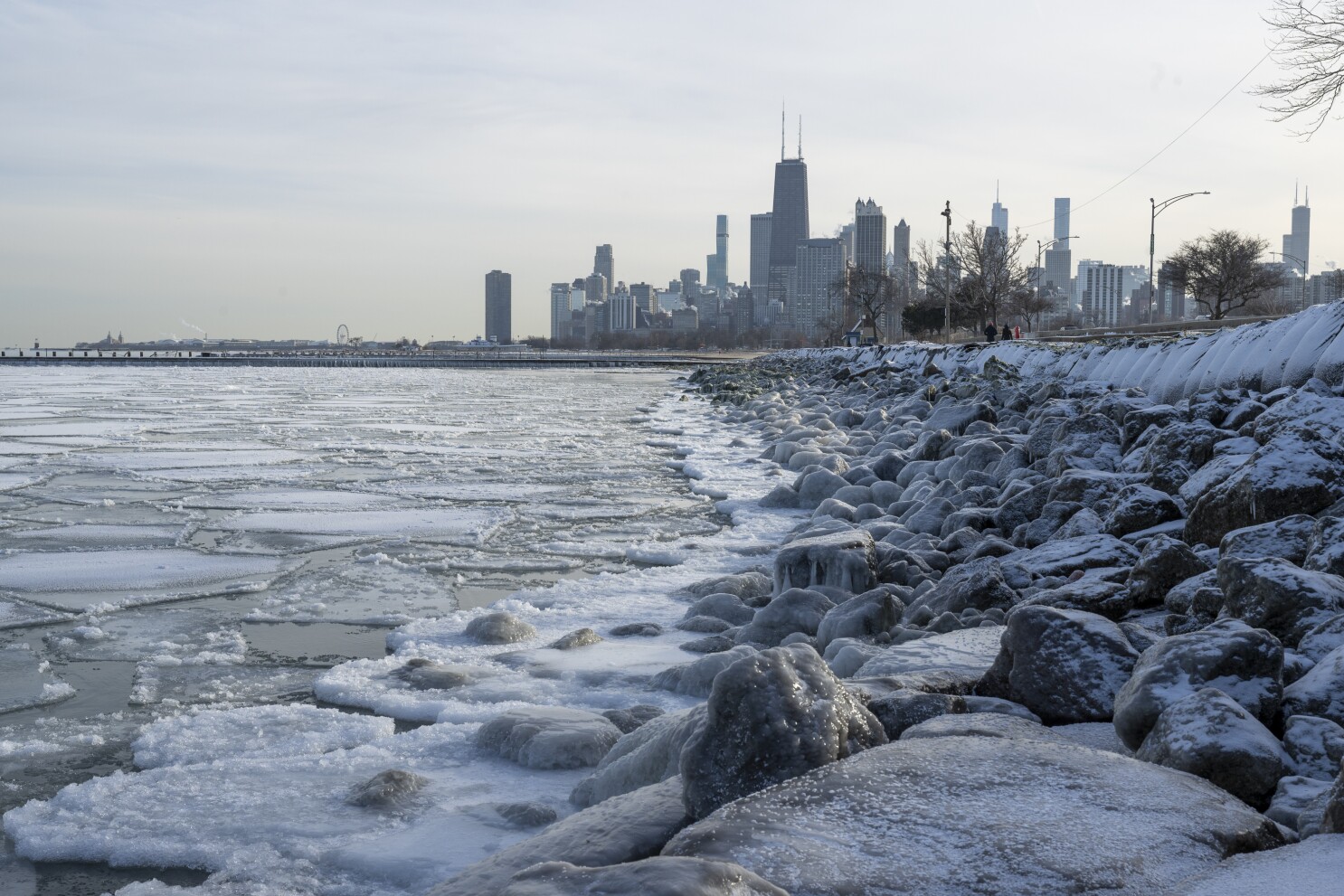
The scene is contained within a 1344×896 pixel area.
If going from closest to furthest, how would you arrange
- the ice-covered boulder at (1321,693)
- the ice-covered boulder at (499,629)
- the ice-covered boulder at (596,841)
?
1. the ice-covered boulder at (596,841)
2. the ice-covered boulder at (1321,693)
3. the ice-covered boulder at (499,629)

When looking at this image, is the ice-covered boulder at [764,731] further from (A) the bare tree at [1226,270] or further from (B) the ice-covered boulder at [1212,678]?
(A) the bare tree at [1226,270]

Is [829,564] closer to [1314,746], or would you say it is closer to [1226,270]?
[1314,746]

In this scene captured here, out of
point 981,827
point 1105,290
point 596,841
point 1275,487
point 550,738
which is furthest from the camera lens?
point 1105,290

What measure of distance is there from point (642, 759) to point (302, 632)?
114 inches

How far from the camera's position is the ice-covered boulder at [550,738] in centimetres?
389

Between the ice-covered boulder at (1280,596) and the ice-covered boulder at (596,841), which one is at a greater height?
the ice-covered boulder at (1280,596)

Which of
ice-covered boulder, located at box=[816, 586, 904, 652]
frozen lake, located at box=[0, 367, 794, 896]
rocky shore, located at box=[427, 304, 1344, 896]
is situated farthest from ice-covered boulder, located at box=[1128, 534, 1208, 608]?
frozen lake, located at box=[0, 367, 794, 896]

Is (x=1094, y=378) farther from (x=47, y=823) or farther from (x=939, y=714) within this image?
(x=47, y=823)

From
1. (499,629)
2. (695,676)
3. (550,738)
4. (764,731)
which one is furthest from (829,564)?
(764,731)

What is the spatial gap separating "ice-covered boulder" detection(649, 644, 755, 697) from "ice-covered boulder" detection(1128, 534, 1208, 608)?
1460 millimetres

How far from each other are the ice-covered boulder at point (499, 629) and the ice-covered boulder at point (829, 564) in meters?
1.33

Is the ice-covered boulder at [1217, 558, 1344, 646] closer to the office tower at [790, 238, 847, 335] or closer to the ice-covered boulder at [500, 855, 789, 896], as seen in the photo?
the ice-covered boulder at [500, 855, 789, 896]

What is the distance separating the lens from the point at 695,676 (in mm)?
4613

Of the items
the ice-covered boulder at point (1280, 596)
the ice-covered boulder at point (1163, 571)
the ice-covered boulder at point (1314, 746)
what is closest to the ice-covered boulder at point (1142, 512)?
the ice-covered boulder at point (1163, 571)
